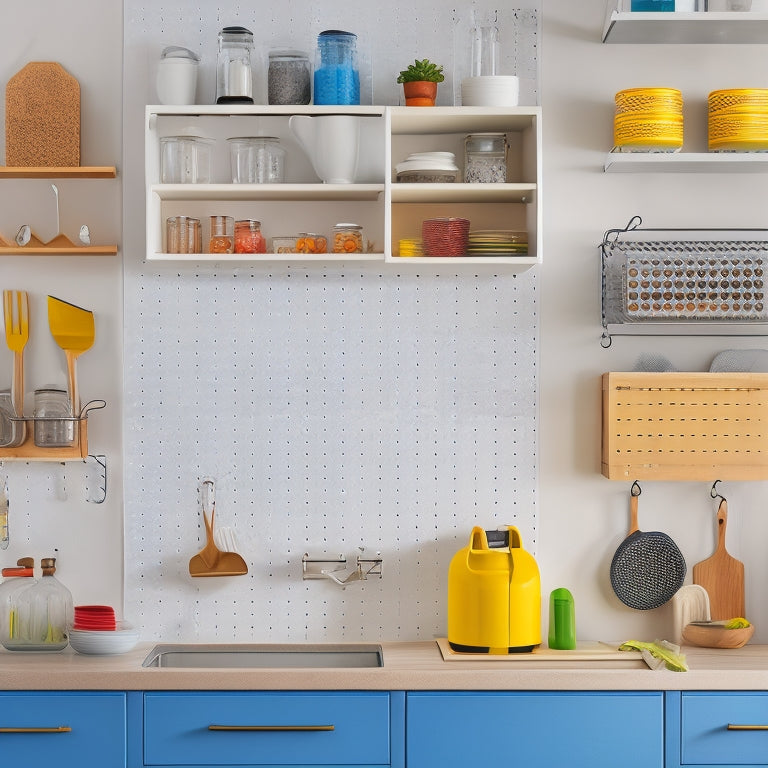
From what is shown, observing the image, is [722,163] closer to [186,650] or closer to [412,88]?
[412,88]

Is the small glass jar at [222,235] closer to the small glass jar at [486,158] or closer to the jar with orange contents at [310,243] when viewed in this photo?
the jar with orange contents at [310,243]

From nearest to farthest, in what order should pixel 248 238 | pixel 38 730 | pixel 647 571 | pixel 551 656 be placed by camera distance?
pixel 38 730, pixel 551 656, pixel 248 238, pixel 647 571

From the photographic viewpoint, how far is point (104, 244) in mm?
2668

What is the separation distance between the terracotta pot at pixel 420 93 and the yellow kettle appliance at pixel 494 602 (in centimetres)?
113

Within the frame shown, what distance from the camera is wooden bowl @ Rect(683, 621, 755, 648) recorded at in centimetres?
253

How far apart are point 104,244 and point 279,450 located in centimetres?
73

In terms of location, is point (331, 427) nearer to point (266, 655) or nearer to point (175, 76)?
point (266, 655)

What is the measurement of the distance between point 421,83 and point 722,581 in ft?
5.05

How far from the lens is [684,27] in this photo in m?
2.57

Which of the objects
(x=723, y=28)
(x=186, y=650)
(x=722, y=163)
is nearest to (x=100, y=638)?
(x=186, y=650)

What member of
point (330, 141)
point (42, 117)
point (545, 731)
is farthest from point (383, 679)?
point (42, 117)

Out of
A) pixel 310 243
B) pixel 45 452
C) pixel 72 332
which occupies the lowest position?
pixel 45 452

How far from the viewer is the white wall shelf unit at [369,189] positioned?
2.48 meters


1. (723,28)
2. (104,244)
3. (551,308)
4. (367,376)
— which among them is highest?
(723,28)
